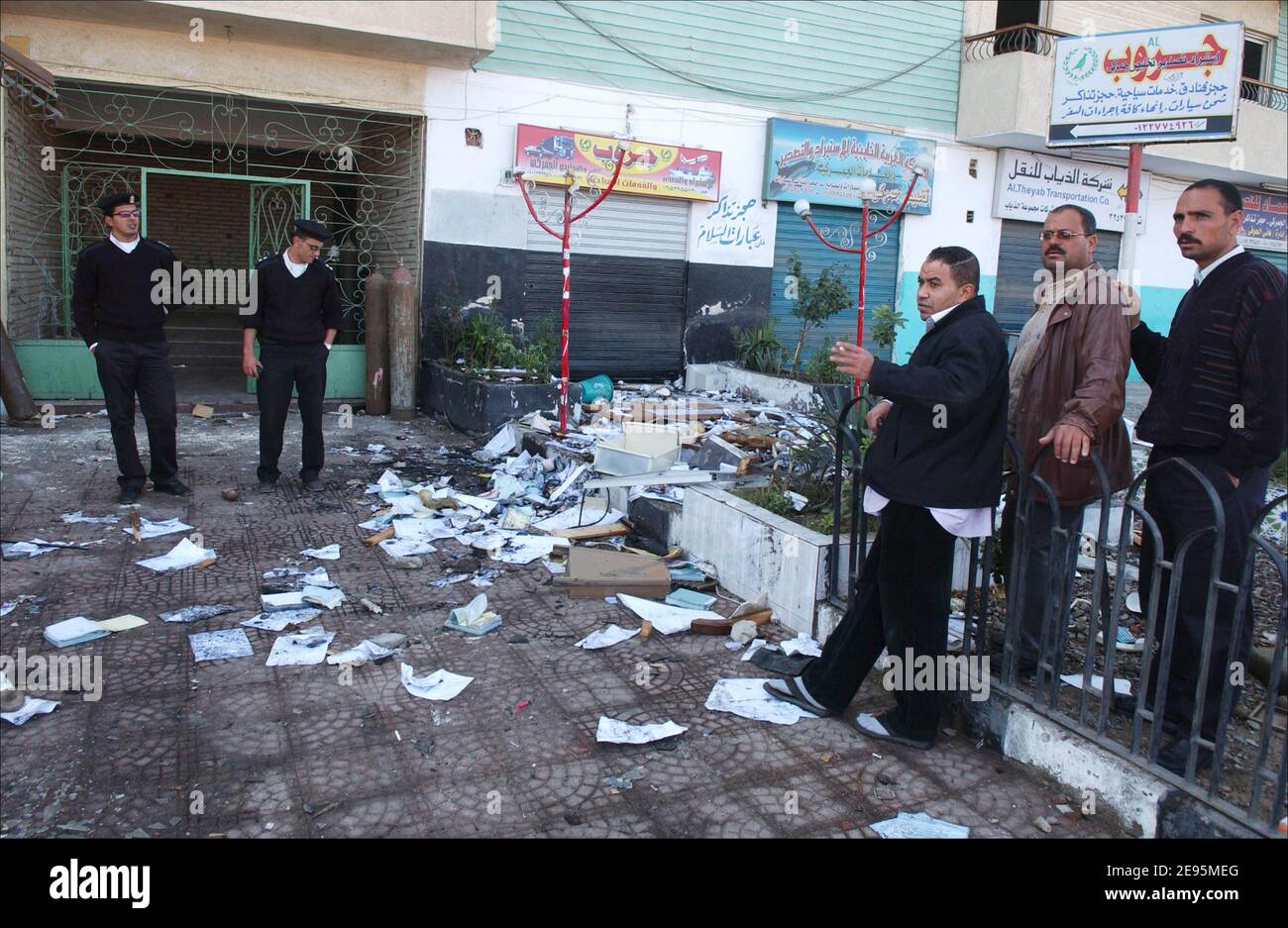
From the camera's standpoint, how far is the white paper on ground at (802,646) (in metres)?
4.77

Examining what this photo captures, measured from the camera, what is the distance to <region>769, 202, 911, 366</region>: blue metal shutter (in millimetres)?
13922

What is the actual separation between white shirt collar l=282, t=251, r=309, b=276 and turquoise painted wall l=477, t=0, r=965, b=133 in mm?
5170

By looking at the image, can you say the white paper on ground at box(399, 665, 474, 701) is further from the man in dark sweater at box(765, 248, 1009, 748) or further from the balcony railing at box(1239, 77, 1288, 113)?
the balcony railing at box(1239, 77, 1288, 113)

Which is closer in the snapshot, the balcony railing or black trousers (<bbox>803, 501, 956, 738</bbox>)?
black trousers (<bbox>803, 501, 956, 738</bbox>)

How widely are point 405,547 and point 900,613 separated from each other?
338cm

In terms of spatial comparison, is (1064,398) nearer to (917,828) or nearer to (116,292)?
(917,828)

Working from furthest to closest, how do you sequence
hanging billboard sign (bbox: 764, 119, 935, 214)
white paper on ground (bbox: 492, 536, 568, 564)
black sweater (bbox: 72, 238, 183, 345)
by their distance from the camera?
hanging billboard sign (bbox: 764, 119, 935, 214)
black sweater (bbox: 72, 238, 183, 345)
white paper on ground (bbox: 492, 536, 568, 564)

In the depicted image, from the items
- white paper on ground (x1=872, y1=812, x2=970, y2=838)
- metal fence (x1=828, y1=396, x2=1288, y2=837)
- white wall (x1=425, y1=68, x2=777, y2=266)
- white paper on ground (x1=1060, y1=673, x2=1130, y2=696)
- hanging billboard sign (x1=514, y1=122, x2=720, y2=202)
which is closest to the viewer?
metal fence (x1=828, y1=396, x2=1288, y2=837)

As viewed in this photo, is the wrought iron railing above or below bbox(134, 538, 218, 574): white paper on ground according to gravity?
above

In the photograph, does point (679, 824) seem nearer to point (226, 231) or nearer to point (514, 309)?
point (514, 309)

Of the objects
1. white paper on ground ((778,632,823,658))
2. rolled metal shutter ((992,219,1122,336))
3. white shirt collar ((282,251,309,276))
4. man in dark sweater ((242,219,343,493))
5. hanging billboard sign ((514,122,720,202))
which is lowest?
white paper on ground ((778,632,823,658))

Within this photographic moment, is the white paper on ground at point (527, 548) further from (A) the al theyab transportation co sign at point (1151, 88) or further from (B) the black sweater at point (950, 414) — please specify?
(A) the al theyab transportation co sign at point (1151, 88)

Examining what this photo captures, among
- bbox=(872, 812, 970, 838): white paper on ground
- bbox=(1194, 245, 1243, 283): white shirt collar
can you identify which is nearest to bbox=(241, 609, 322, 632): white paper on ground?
bbox=(872, 812, 970, 838): white paper on ground

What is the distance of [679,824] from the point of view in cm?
325
